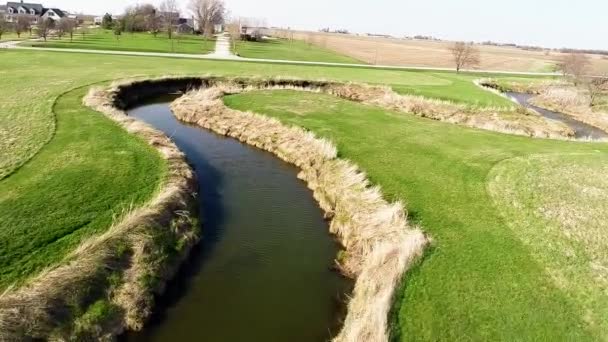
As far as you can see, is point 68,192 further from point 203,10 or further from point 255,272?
point 203,10

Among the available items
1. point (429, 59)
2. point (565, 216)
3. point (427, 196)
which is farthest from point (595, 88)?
point (429, 59)

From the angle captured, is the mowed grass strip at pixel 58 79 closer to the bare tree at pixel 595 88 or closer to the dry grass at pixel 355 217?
the dry grass at pixel 355 217

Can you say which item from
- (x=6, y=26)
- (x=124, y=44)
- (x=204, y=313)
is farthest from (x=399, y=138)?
(x=6, y=26)

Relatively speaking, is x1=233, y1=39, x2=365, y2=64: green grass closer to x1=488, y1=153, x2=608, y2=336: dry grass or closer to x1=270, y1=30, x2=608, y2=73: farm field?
x1=270, y1=30, x2=608, y2=73: farm field

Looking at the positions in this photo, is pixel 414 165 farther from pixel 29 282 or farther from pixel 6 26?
pixel 6 26

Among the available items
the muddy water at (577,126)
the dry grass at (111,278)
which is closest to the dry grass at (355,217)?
the dry grass at (111,278)
